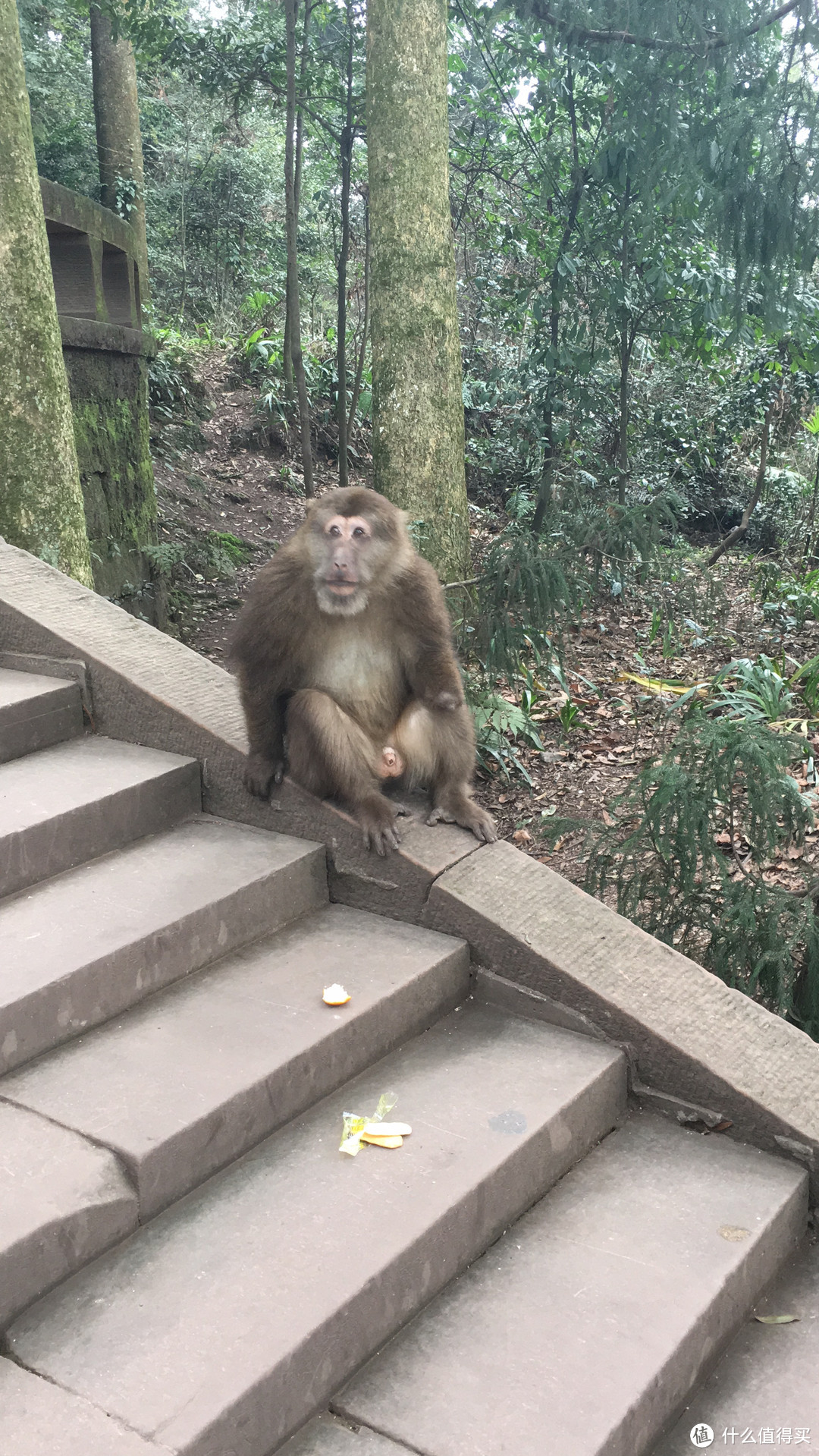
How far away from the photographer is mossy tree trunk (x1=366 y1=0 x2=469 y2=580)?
5820 millimetres

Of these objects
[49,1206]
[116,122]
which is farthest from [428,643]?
[116,122]

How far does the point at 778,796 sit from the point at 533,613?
8.08 ft

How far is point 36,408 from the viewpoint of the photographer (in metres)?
4.92

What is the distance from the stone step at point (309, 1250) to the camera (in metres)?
1.90

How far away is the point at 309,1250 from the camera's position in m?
2.19

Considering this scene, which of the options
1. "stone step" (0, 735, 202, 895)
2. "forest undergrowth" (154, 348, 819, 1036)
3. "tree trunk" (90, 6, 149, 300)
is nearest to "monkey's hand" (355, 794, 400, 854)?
"stone step" (0, 735, 202, 895)

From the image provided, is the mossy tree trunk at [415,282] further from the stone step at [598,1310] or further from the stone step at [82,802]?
the stone step at [598,1310]

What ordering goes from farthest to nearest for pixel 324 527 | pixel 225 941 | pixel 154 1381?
pixel 324 527 < pixel 225 941 < pixel 154 1381

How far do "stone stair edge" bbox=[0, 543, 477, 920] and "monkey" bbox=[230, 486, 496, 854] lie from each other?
0.08m

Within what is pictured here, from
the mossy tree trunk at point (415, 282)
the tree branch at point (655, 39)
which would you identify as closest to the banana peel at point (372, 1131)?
the mossy tree trunk at point (415, 282)

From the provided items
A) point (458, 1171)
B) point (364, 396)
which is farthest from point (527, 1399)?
point (364, 396)

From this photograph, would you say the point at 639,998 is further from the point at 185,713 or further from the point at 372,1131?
the point at 185,713

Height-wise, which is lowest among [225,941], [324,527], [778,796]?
[225,941]

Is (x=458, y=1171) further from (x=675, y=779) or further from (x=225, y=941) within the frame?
(x=675, y=779)
